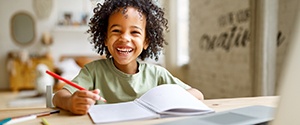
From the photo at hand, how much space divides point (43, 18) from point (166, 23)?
3572 millimetres

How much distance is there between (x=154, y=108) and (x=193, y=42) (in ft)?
2.21

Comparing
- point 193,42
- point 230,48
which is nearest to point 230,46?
point 230,48

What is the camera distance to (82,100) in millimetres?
487

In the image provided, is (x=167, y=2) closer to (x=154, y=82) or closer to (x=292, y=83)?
(x=154, y=82)

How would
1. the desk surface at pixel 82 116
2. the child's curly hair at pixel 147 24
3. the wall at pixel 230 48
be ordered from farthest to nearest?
the wall at pixel 230 48 → the child's curly hair at pixel 147 24 → the desk surface at pixel 82 116

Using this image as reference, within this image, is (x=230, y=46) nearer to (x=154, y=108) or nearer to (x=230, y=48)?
(x=230, y=48)

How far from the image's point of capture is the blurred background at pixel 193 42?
32.7 inches

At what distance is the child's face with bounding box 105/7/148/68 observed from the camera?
55cm

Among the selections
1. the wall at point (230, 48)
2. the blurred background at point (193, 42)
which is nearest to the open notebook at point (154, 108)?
the blurred background at point (193, 42)

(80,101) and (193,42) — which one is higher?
(193,42)

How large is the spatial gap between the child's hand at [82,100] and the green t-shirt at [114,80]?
3.6 inches

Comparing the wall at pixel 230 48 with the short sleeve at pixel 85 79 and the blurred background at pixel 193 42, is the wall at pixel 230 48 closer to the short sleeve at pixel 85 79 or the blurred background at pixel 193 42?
the blurred background at pixel 193 42

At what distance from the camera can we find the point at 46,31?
151 inches

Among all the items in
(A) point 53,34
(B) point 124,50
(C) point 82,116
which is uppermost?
(A) point 53,34
